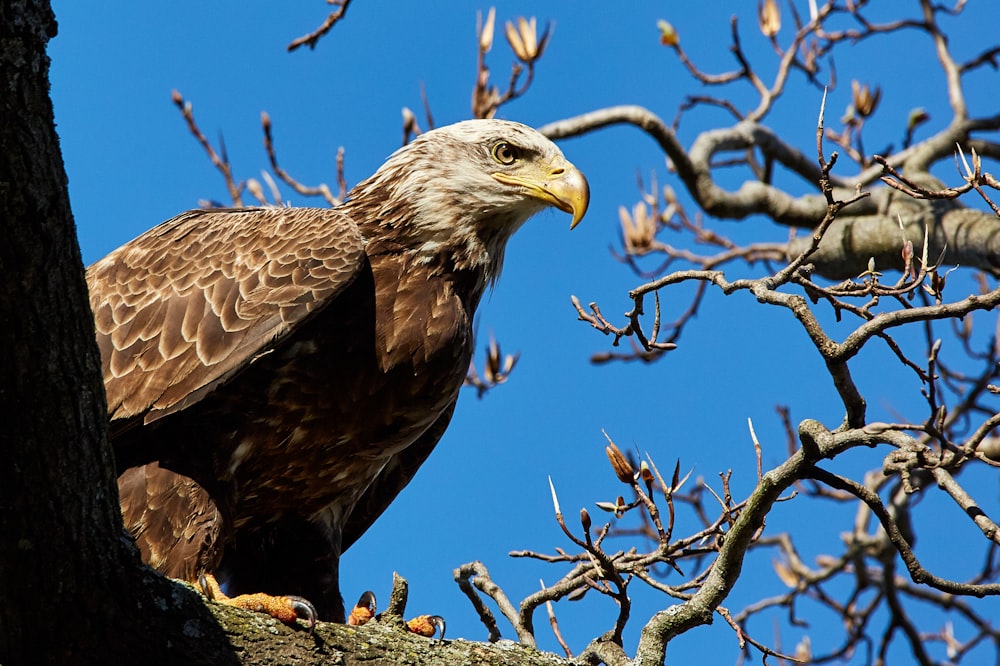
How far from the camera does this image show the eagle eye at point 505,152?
4.76 metres

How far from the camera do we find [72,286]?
8.43ft

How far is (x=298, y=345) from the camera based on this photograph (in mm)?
4121

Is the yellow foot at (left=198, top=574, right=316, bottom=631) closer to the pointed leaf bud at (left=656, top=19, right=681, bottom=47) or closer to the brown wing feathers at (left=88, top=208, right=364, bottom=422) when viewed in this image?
the brown wing feathers at (left=88, top=208, right=364, bottom=422)

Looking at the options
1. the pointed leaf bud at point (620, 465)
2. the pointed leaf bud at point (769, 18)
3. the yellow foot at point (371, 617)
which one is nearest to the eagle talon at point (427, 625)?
the yellow foot at point (371, 617)

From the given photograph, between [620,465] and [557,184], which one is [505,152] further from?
[620,465]

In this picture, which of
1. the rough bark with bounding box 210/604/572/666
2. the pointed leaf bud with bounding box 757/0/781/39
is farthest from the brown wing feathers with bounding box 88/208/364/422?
the pointed leaf bud with bounding box 757/0/781/39

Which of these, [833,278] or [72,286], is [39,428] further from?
[833,278]

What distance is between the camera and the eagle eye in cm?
476

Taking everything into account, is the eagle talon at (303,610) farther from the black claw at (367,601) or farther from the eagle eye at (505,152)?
the eagle eye at (505,152)

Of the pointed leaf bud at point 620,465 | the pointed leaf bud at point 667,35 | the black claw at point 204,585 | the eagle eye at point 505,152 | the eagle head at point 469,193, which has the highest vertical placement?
the pointed leaf bud at point 667,35

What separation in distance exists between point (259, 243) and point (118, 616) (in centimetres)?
183

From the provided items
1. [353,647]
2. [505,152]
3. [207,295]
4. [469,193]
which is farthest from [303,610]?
[505,152]

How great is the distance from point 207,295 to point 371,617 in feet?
4.34

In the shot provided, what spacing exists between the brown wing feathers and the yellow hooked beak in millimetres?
698
